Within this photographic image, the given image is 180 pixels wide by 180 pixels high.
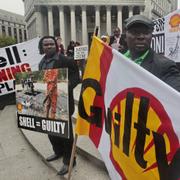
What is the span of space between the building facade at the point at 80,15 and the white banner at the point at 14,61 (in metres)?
51.0

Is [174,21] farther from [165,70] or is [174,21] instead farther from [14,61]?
[165,70]

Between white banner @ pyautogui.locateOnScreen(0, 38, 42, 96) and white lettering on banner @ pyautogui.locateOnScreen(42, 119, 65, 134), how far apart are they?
4.01 m

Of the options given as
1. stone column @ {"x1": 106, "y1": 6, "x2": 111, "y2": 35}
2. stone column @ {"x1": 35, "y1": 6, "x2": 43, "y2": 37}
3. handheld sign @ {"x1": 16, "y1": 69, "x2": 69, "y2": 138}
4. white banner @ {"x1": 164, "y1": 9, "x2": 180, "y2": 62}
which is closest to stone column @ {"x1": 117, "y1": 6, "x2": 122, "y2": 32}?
stone column @ {"x1": 106, "y1": 6, "x2": 111, "y2": 35}

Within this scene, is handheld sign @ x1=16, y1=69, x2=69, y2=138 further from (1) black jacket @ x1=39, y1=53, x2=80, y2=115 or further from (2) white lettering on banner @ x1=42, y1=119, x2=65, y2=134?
(1) black jacket @ x1=39, y1=53, x2=80, y2=115

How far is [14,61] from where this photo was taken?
6996 millimetres

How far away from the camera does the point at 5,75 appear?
7.01 metres

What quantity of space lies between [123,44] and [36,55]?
2.40m

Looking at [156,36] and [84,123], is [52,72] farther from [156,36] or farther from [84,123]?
[156,36]

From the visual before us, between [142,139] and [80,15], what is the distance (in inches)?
2531

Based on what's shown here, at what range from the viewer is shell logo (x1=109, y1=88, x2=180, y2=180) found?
5.38ft

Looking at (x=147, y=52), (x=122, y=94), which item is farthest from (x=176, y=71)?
(x=122, y=94)

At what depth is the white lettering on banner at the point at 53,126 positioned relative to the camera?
3072 millimetres

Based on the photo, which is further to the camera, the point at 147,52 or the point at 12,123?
the point at 12,123

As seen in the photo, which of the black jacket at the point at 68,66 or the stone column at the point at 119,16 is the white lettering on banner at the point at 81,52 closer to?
the black jacket at the point at 68,66
